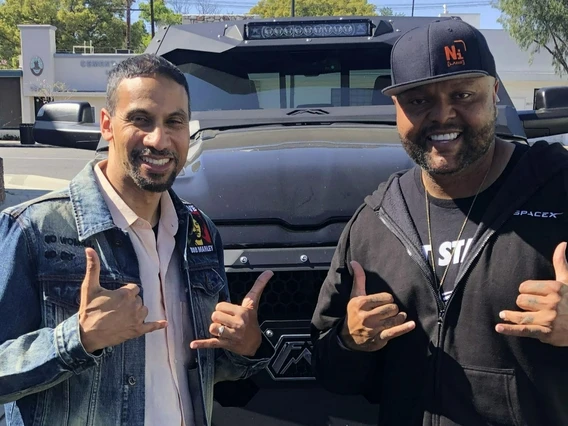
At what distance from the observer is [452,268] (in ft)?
5.97

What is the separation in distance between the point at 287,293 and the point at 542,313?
939mm

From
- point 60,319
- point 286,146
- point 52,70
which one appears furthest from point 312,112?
point 52,70

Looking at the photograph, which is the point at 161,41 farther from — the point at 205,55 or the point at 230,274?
the point at 230,274

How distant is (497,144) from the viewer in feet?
6.40

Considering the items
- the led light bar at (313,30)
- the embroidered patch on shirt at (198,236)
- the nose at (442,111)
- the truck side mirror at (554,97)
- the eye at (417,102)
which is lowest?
the embroidered patch on shirt at (198,236)

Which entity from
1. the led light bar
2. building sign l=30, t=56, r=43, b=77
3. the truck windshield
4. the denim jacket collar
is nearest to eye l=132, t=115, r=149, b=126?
the denim jacket collar

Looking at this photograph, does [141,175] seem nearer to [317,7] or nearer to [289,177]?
[289,177]

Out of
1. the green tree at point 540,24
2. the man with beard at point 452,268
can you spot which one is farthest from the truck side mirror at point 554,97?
the green tree at point 540,24

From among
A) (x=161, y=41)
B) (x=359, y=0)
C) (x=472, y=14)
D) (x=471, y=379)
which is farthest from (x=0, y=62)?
(x=471, y=379)

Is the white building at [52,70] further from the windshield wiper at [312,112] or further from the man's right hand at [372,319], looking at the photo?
the man's right hand at [372,319]

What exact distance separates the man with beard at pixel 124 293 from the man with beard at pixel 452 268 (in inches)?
12.3

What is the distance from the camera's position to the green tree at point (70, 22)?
156 ft

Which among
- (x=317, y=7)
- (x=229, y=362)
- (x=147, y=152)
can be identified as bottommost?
(x=229, y=362)

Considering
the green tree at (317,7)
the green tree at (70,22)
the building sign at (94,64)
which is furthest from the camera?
the green tree at (317,7)
